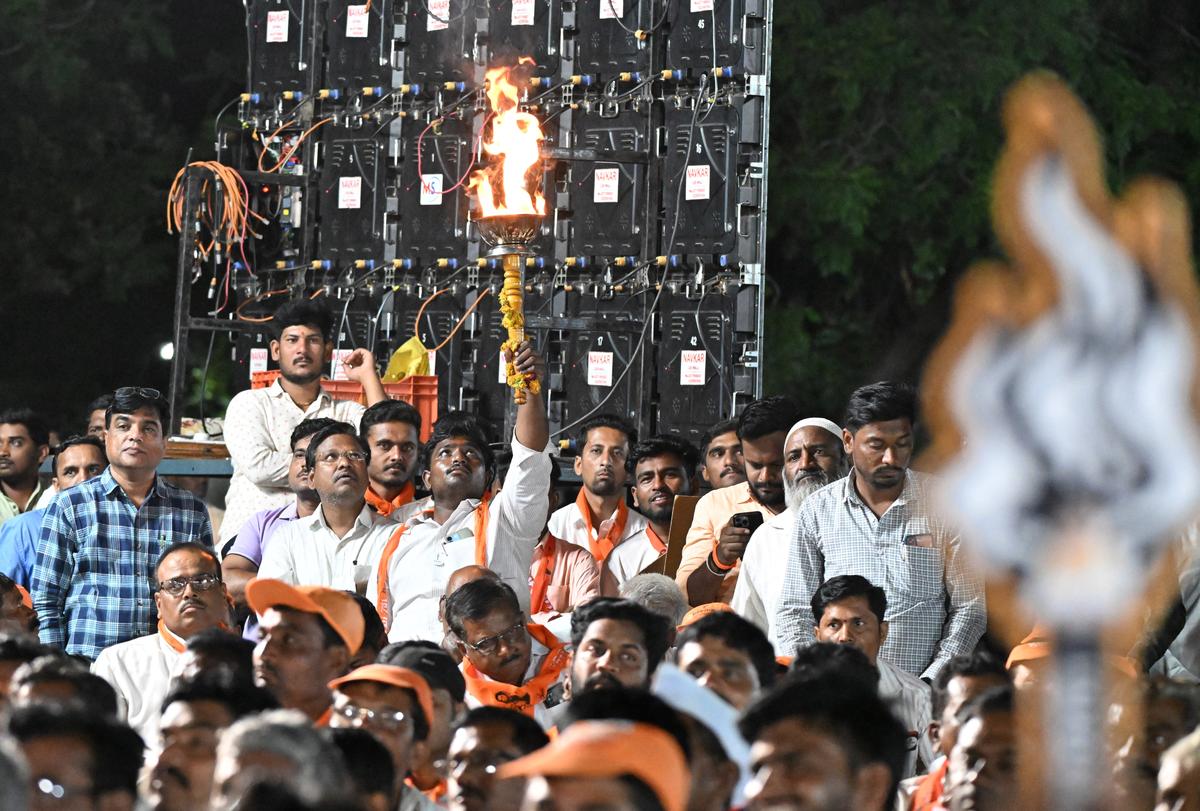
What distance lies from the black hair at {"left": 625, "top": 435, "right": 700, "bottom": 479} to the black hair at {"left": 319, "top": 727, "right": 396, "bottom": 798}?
13.2 feet

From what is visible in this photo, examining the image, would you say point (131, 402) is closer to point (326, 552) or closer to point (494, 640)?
point (326, 552)

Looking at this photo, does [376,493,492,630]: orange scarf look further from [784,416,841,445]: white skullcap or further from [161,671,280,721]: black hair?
[161,671,280,721]: black hair

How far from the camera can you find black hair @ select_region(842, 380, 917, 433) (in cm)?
675

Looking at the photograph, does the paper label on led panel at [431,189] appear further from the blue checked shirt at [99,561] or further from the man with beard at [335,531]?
the blue checked shirt at [99,561]

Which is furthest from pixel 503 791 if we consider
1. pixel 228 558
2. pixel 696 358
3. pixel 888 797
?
pixel 696 358

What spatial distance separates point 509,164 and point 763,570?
203 centimetres

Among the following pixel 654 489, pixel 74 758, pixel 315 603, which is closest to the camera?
pixel 74 758

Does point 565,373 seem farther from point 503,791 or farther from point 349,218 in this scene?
point 503,791

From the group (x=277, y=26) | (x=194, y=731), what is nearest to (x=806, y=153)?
(x=277, y=26)

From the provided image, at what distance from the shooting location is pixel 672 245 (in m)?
10.1

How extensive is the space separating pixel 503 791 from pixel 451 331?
6534 millimetres

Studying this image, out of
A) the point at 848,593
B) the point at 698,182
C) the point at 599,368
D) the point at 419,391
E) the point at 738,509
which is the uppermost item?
the point at 698,182

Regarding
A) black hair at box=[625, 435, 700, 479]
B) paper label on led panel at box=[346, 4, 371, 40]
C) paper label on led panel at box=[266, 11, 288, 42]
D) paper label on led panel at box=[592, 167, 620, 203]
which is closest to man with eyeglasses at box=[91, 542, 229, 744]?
black hair at box=[625, 435, 700, 479]

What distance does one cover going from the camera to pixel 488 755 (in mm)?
4582
